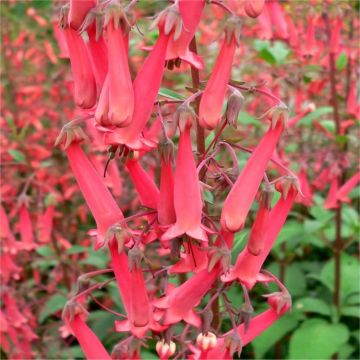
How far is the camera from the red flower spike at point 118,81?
1.31m

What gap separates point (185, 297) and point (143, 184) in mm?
260

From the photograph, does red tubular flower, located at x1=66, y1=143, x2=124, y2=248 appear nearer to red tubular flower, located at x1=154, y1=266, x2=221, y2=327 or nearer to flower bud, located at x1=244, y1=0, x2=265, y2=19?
red tubular flower, located at x1=154, y1=266, x2=221, y2=327

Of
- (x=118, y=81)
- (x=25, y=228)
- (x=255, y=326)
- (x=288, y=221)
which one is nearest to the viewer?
(x=118, y=81)

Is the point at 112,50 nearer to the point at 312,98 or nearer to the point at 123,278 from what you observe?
the point at 123,278

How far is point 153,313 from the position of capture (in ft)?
4.96

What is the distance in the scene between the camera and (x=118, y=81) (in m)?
1.33

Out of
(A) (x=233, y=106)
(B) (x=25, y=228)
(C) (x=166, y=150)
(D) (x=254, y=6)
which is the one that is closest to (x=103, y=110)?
(C) (x=166, y=150)

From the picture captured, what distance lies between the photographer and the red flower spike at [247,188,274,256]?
1.47 metres

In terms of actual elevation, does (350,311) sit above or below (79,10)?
below

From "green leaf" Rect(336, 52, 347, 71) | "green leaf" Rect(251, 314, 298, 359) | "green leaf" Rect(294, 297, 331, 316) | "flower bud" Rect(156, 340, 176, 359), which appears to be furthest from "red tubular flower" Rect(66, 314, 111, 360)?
"green leaf" Rect(336, 52, 347, 71)

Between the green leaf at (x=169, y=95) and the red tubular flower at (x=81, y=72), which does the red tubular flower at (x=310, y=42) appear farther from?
the red tubular flower at (x=81, y=72)

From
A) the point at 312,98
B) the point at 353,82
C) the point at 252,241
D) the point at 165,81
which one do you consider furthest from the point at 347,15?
the point at 252,241

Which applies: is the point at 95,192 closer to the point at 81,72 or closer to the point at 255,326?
the point at 81,72

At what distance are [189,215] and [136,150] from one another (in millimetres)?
170
